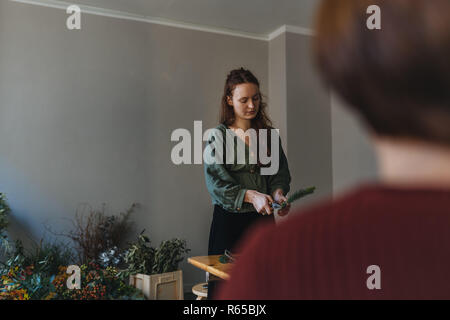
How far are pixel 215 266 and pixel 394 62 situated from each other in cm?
135

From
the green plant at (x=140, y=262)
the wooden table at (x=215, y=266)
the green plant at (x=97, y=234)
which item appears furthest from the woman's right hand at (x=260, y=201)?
the green plant at (x=97, y=234)

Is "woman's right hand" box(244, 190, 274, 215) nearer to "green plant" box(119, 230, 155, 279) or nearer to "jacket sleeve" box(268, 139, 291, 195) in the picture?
"jacket sleeve" box(268, 139, 291, 195)

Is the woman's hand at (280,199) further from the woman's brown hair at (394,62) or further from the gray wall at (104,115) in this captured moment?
the gray wall at (104,115)

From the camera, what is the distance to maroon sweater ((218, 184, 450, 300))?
1.07 feet

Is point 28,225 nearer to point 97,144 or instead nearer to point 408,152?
point 97,144

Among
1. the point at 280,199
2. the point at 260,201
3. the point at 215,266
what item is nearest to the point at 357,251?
the point at 215,266

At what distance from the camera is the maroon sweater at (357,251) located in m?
0.32

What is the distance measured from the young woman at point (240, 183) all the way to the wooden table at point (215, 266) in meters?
0.20

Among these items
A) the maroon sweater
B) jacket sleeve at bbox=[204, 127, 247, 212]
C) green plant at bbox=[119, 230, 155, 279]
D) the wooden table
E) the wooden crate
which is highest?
jacket sleeve at bbox=[204, 127, 247, 212]

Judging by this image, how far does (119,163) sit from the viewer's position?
3.84 meters

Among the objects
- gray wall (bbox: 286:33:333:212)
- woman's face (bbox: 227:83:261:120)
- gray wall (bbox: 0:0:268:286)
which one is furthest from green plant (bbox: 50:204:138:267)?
woman's face (bbox: 227:83:261:120)

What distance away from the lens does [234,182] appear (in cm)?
190

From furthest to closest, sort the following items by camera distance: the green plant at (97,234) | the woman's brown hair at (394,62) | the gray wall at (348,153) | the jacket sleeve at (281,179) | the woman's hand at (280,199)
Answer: the gray wall at (348,153)
the green plant at (97,234)
the jacket sleeve at (281,179)
the woman's hand at (280,199)
the woman's brown hair at (394,62)

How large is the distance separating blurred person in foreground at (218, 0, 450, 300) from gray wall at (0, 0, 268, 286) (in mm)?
3617
